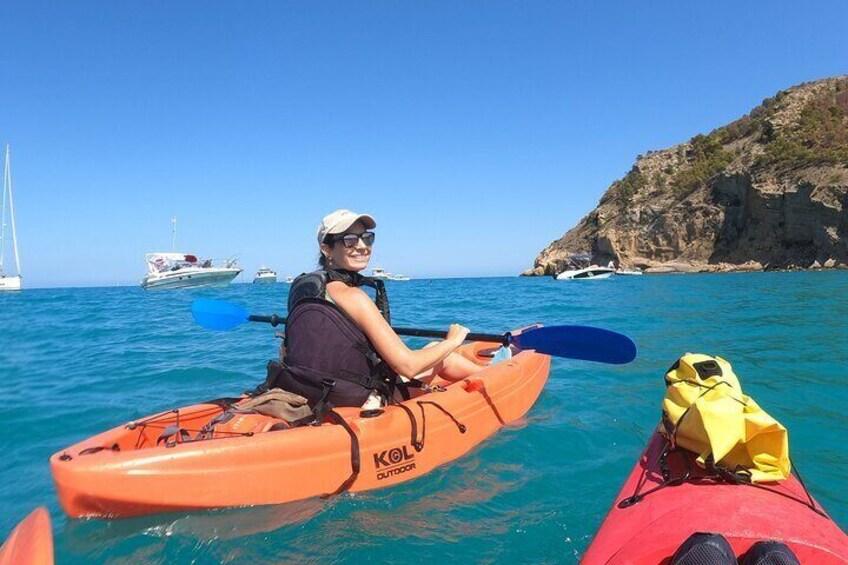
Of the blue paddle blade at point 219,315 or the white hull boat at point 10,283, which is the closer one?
the blue paddle blade at point 219,315

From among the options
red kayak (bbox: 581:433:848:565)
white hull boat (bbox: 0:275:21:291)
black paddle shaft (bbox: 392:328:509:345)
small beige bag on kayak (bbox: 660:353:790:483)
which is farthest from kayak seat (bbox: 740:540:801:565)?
white hull boat (bbox: 0:275:21:291)

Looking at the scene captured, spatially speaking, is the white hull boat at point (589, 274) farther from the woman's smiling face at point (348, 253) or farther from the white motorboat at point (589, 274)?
the woman's smiling face at point (348, 253)

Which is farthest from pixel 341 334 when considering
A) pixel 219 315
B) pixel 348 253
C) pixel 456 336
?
pixel 219 315

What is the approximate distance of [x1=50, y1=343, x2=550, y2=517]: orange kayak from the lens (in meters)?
2.65

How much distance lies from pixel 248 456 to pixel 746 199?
56.8 meters

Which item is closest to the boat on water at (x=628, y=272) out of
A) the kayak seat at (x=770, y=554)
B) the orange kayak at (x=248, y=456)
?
the orange kayak at (x=248, y=456)

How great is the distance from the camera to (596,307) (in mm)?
15195

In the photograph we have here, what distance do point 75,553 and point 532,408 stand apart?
153 inches

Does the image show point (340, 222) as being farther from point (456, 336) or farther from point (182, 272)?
point (182, 272)

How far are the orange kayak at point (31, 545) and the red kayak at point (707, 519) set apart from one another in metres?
1.83

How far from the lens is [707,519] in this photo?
187cm

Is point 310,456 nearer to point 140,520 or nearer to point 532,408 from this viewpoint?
point 140,520

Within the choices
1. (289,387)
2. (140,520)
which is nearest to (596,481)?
(289,387)

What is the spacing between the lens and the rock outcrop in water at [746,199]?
4138 cm
